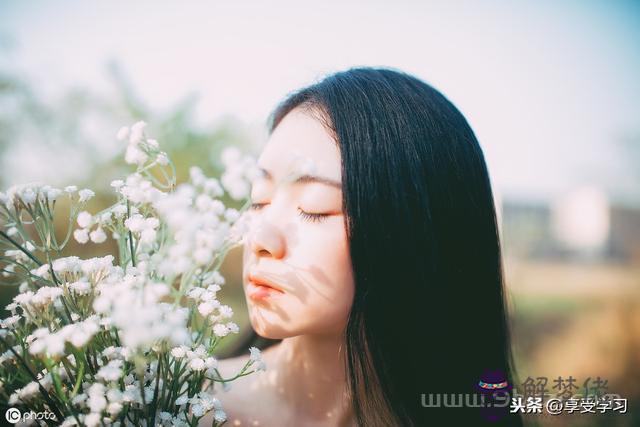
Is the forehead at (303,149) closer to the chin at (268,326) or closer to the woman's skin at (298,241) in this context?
the woman's skin at (298,241)

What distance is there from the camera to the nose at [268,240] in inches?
37.8

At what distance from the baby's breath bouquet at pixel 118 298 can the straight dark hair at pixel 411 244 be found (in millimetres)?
346

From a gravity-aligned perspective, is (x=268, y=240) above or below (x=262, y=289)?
above

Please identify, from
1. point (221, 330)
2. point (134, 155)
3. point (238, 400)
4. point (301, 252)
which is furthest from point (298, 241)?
point (238, 400)

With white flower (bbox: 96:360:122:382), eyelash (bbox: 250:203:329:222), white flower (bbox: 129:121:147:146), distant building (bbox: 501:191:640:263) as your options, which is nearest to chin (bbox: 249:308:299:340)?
eyelash (bbox: 250:203:329:222)

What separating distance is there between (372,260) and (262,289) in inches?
11.2

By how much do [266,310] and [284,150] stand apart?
0.41 m

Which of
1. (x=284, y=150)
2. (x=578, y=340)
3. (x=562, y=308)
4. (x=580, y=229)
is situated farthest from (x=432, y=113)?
(x=580, y=229)

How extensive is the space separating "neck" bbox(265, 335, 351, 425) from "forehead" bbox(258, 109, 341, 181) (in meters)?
0.54

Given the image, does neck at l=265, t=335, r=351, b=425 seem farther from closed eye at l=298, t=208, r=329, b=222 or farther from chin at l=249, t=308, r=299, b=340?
closed eye at l=298, t=208, r=329, b=222

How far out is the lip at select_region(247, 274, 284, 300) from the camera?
3.30 ft

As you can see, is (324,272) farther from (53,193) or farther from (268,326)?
(53,193)

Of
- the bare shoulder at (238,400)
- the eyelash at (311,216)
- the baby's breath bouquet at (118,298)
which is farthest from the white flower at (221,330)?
the bare shoulder at (238,400)

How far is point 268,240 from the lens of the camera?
0.97m
